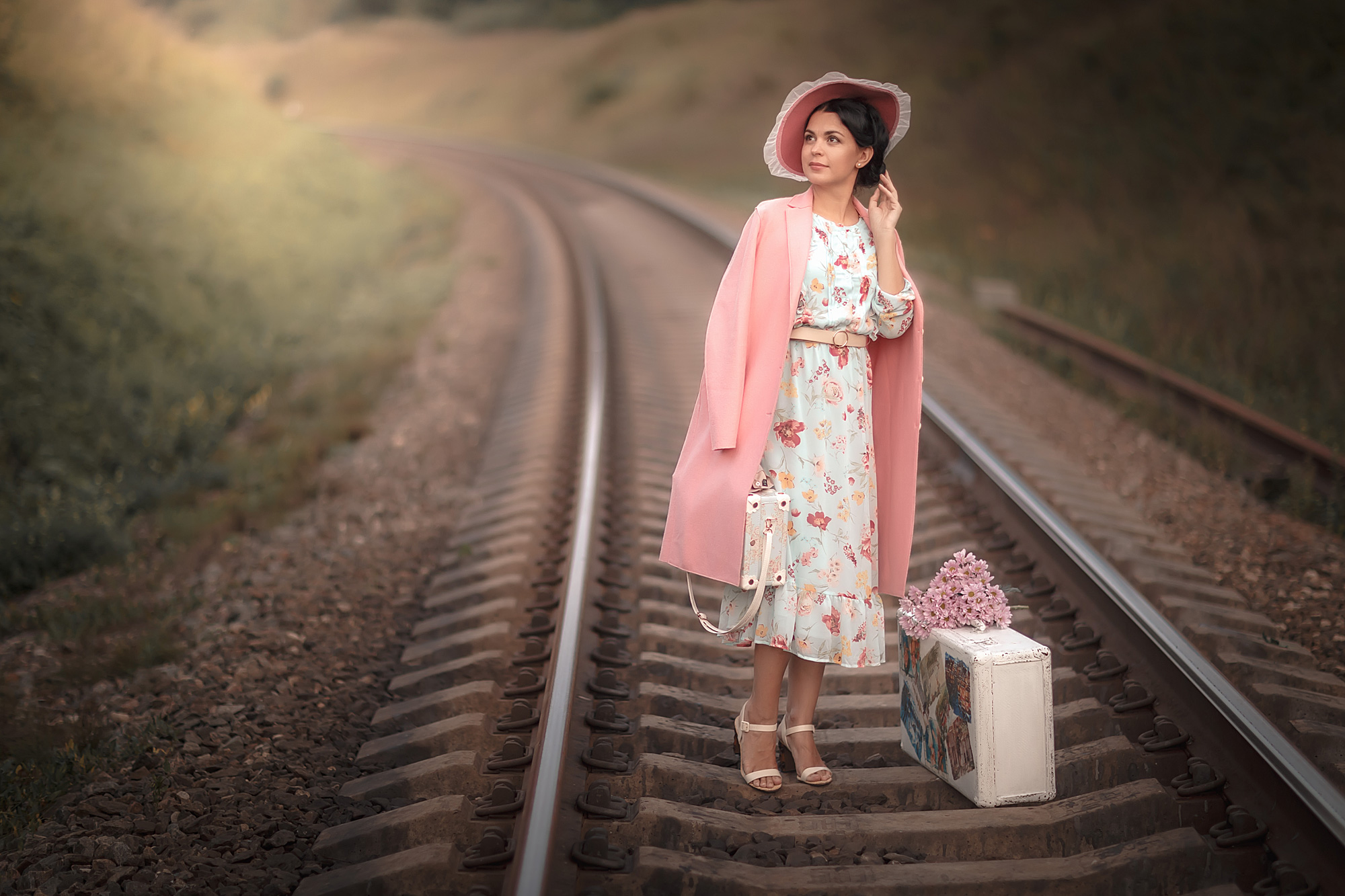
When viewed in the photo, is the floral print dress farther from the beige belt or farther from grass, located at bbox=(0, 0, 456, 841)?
grass, located at bbox=(0, 0, 456, 841)

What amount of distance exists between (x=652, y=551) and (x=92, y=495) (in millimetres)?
3534

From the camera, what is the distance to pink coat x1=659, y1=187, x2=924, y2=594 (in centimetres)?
282

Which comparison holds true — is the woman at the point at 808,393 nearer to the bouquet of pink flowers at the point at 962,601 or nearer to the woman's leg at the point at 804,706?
the woman's leg at the point at 804,706

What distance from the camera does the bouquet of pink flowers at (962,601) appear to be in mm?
2992

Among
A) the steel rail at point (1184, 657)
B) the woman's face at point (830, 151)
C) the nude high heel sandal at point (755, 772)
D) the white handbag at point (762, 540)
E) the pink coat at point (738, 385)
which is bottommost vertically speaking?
the nude high heel sandal at point (755, 772)

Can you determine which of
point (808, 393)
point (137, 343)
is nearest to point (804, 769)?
point (808, 393)

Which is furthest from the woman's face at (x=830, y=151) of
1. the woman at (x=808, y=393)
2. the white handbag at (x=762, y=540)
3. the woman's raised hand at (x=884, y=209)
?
the white handbag at (x=762, y=540)

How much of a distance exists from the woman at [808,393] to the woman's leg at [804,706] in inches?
2.4

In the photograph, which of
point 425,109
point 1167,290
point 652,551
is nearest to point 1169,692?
point 652,551

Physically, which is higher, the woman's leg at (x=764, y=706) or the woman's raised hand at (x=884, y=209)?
the woman's raised hand at (x=884, y=209)

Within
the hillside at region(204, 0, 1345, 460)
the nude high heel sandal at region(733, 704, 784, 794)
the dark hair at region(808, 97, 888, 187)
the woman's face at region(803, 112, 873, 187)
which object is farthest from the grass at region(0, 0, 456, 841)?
the hillside at region(204, 0, 1345, 460)

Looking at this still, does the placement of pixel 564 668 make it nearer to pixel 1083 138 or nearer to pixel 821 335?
pixel 821 335

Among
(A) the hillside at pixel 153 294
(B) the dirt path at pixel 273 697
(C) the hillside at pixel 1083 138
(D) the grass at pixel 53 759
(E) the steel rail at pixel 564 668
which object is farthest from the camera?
(C) the hillside at pixel 1083 138

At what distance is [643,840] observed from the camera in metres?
2.70
